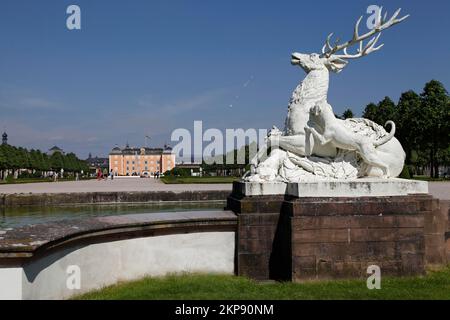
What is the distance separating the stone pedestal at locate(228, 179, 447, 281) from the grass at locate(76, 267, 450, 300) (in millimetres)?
254

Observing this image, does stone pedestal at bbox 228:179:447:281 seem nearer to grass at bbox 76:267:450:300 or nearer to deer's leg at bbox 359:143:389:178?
grass at bbox 76:267:450:300

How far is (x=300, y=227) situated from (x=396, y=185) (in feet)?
5.53

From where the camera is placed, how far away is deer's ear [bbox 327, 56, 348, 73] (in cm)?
812

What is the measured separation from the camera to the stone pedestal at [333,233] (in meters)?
6.18

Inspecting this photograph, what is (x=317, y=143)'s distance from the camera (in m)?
7.34

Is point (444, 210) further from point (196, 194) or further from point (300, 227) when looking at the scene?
point (196, 194)

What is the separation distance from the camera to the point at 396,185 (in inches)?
261

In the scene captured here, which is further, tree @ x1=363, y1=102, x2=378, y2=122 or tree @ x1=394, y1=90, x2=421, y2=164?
tree @ x1=363, y1=102, x2=378, y2=122

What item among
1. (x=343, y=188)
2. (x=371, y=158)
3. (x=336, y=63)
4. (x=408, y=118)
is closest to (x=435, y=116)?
(x=408, y=118)

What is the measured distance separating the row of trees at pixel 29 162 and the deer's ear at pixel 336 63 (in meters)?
60.5

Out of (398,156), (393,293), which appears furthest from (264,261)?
(398,156)

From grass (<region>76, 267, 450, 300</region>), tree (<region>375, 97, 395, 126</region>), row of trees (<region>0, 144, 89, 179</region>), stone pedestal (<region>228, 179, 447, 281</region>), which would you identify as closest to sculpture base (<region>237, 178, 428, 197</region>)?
stone pedestal (<region>228, 179, 447, 281</region>)

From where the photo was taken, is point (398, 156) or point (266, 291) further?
point (398, 156)
